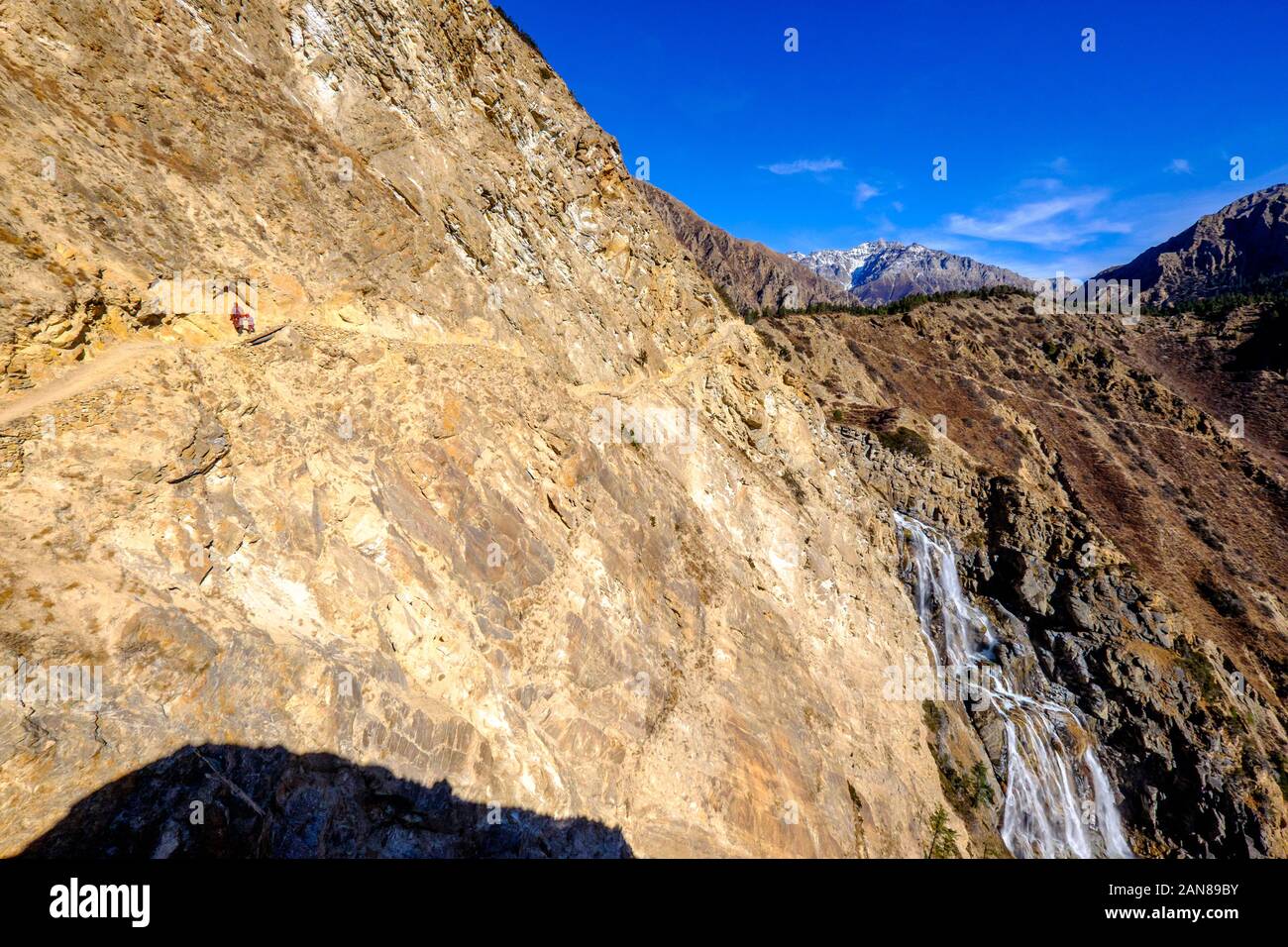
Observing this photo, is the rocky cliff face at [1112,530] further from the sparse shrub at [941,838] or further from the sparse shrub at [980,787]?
the sparse shrub at [941,838]

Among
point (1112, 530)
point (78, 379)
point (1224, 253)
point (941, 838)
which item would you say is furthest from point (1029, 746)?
point (1224, 253)

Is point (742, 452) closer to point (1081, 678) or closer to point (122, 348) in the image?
point (122, 348)

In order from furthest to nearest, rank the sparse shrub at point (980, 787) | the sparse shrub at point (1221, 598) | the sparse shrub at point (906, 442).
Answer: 1. the sparse shrub at point (906, 442)
2. the sparse shrub at point (1221, 598)
3. the sparse shrub at point (980, 787)

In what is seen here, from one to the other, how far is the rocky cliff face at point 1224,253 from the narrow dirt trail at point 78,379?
698ft

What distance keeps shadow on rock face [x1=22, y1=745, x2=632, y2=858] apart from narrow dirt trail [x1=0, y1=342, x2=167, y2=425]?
5.33m

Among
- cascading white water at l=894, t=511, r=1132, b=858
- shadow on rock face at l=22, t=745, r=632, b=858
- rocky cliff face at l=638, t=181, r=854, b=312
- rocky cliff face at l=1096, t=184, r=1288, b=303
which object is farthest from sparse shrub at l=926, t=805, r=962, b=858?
rocky cliff face at l=1096, t=184, r=1288, b=303

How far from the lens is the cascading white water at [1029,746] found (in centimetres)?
2548

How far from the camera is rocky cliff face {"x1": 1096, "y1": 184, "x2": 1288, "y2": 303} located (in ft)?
511

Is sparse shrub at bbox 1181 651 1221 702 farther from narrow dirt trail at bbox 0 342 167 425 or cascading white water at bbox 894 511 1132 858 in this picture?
narrow dirt trail at bbox 0 342 167 425

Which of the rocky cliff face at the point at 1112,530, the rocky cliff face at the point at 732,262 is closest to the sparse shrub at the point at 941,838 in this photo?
the rocky cliff face at the point at 1112,530
